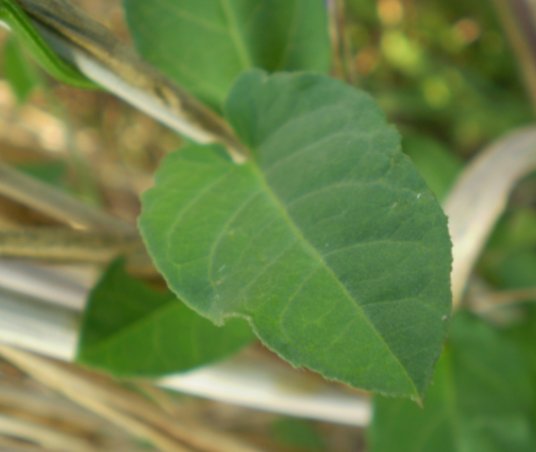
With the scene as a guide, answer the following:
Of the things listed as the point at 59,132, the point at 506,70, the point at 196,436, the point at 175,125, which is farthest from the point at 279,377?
the point at 506,70

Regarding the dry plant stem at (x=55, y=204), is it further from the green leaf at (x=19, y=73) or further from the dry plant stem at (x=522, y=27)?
the dry plant stem at (x=522, y=27)

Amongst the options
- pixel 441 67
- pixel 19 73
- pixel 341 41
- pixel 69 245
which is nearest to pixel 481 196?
pixel 341 41

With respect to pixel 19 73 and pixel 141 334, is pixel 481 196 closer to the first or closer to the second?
pixel 141 334

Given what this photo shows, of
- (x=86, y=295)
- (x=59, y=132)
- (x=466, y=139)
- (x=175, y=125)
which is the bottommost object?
(x=466, y=139)

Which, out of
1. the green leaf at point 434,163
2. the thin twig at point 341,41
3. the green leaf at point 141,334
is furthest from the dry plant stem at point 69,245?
the green leaf at point 434,163

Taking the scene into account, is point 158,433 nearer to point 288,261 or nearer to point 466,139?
point 288,261

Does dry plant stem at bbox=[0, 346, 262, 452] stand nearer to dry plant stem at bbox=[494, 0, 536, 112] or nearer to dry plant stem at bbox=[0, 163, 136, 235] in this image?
dry plant stem at bbox=[0, 163, 136, 235]
